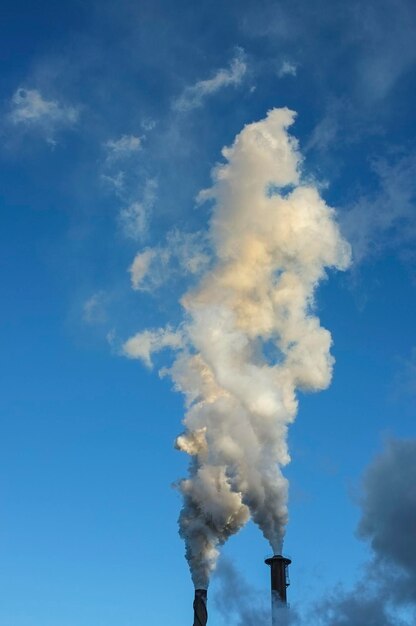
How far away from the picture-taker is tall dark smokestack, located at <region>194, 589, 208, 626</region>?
5819 centimetres

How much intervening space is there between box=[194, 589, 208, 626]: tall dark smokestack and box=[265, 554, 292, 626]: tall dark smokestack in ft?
20.1

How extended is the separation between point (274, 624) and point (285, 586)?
10.4ft

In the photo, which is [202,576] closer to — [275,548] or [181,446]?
[275,548]

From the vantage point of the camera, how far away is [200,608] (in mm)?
58844

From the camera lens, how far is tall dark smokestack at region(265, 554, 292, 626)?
185 feet

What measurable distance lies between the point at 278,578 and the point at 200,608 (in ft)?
23.7

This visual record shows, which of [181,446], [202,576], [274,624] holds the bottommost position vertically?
[274,624]

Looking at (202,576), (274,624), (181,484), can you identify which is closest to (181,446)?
(181,484)

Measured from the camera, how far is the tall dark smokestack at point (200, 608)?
5819 cm

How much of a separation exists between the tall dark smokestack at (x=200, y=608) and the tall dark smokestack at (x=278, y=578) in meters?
6.13

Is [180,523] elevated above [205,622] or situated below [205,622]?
above

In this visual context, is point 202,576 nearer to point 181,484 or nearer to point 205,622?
point 205,622

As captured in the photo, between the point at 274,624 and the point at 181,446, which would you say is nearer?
the point at 274,624

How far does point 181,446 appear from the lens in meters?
64.1
